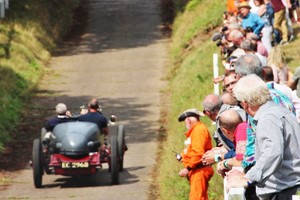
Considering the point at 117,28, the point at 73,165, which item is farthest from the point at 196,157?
the point at 117,28

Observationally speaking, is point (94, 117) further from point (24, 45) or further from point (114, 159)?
point (24, 45)

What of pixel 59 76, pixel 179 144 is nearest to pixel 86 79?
pixel 59 76

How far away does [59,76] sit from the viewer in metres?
31.7

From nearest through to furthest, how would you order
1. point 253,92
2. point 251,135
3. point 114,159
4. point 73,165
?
1. point 253,92
2. point 251,135
3. point 73,165
4. point 114,159

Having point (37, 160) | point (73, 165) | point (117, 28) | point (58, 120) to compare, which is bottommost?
point (73, 165)

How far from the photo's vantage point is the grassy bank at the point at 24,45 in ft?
89.0

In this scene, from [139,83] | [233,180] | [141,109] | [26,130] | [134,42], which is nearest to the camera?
[233,180]

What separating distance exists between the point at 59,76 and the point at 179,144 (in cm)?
1247

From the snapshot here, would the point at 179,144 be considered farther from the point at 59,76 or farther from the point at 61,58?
the point at 61,58

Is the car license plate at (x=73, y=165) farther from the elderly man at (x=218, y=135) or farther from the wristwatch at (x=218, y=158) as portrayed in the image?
the wristwatch at (x=218, y=158)

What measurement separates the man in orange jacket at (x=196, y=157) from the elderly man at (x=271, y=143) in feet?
13.3

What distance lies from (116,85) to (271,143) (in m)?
22.2

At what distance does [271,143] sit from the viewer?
863 cm

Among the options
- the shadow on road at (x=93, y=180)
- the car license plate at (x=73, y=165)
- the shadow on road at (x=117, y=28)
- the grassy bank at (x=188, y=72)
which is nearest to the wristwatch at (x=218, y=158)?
the grassy bank at (x=188, y=72)
